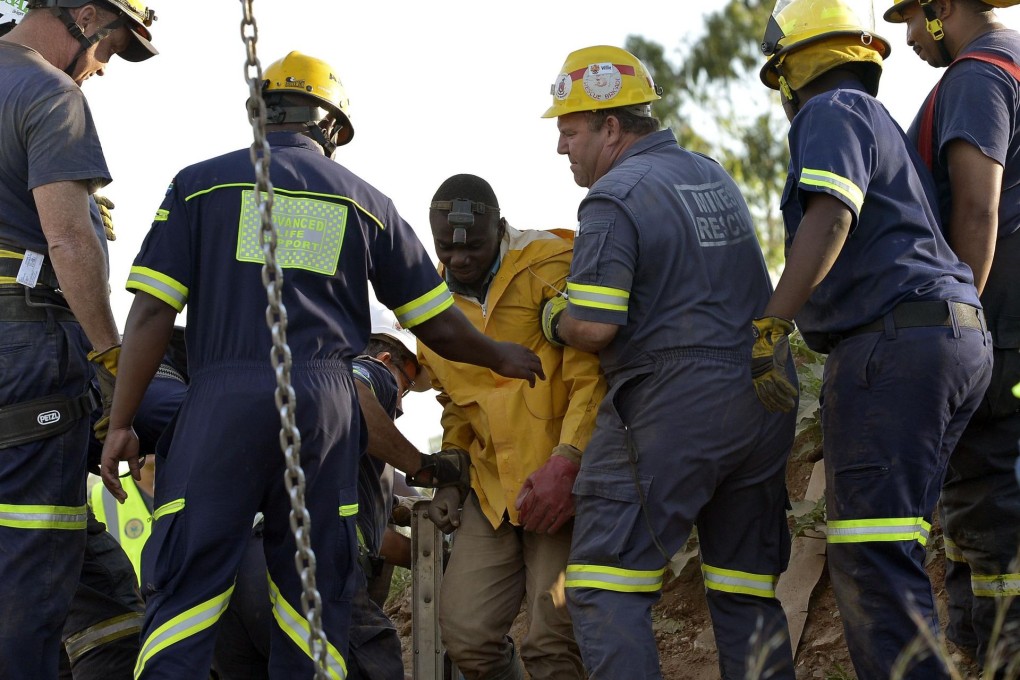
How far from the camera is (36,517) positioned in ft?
14.4

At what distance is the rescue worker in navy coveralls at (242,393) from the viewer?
12.7 feet

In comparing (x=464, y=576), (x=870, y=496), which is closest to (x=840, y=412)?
(x=870, y=496)

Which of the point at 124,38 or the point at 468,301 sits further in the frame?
the point at 468,301

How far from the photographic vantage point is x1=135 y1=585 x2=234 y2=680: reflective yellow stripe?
3.82 m

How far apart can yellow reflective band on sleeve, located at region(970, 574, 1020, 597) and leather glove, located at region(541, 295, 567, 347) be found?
1829mm

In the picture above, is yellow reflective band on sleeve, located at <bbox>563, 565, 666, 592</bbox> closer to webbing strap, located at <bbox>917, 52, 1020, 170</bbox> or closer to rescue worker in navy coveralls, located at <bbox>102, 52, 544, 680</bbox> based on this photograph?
rescue worker in navy coveralls, located at <bbox>102, 52, 544, 680</bbox>

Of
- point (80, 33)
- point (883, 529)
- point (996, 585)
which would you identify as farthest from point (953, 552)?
point (80, 33)

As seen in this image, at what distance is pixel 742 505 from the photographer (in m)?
4.57

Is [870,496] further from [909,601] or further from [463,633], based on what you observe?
[463,633]

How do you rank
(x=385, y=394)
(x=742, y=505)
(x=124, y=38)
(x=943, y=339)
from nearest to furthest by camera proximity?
1. (x=943, y=339)
2. (x=742, y=505)
3. (x=124, y=38)
4. (x=385, y=394)

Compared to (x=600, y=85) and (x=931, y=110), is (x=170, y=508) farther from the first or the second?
(x=931, y=110)

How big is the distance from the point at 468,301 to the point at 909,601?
→ 2.33 m

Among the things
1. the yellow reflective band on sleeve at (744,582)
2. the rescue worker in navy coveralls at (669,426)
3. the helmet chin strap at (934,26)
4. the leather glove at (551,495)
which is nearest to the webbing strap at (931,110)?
the helmet chin strap at (934,26)

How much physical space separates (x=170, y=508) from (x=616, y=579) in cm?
153
